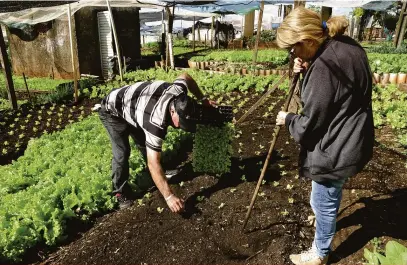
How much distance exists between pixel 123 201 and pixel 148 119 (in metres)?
1.39

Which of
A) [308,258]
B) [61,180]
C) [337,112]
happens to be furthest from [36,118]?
[337,112]

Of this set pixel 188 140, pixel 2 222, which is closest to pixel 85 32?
pixel 188 140

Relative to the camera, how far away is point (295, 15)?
209 centimetres

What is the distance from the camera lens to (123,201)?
155 inches

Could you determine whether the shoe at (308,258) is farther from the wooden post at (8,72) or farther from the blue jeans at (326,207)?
the wooden post at (8,72)

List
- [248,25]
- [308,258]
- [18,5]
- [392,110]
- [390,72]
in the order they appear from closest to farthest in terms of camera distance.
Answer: [308,258] < [392,110] < [390,72] < [18,5] < [248,25]

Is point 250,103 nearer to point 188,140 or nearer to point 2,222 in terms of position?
point 188,140

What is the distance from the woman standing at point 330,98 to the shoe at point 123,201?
2333mm

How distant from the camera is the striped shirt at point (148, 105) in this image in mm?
2996

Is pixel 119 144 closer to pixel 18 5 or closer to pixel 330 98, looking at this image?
pixel 330 98

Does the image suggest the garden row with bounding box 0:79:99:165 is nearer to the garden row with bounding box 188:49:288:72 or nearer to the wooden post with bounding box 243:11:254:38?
the garden row with bounding box 188:49:288:72

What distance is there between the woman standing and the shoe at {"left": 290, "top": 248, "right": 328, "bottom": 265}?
2.18ft

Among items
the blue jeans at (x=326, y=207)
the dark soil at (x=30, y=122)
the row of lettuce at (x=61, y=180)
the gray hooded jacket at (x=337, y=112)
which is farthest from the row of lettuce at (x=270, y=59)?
the gray hooded jacket at (x=337, y=112)

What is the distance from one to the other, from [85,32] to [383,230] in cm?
1334
